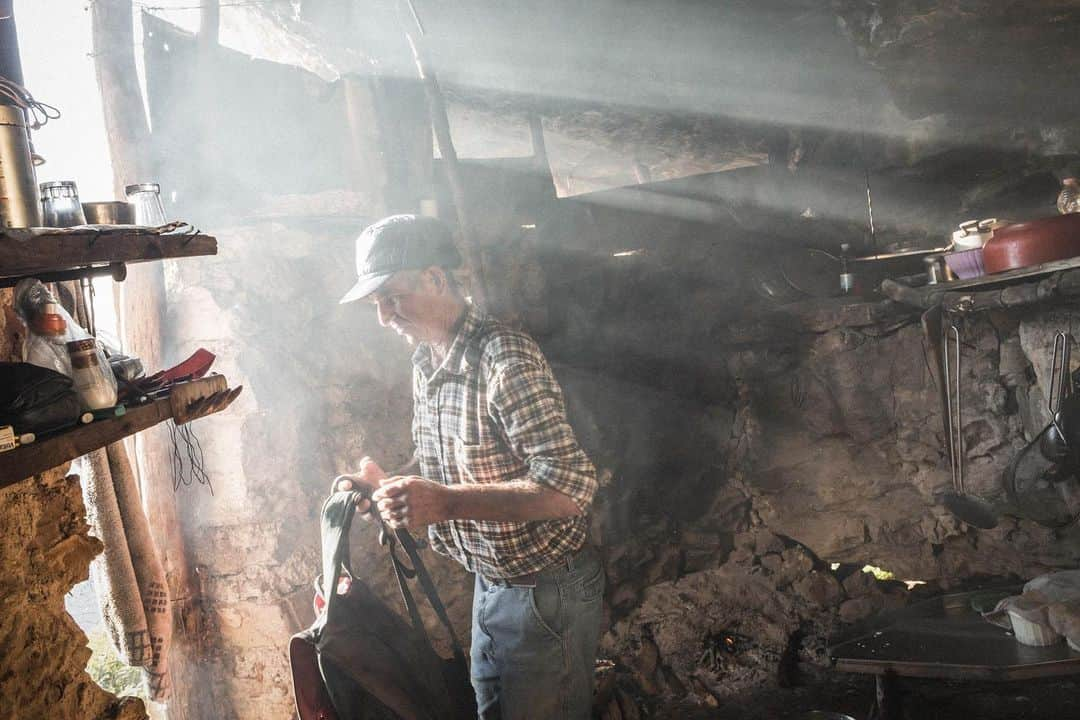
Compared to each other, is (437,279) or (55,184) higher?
(55,184)

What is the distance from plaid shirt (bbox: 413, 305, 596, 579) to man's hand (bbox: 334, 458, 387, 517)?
0.32 m

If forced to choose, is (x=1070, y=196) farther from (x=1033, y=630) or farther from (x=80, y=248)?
(x=80, y=248)

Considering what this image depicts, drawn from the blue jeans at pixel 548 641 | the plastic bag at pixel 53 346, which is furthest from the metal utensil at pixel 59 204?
the blue jeans at pixel 548 641

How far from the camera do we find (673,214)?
529 cm

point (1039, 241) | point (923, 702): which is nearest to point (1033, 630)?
point (923, 702)

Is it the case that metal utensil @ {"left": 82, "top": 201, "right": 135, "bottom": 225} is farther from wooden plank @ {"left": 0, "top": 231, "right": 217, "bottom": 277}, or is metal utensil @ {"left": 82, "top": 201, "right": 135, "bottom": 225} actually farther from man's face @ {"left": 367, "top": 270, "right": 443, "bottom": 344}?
man's face @ {"left": 367, "top": 270, "right": 443, "bottom": 344}

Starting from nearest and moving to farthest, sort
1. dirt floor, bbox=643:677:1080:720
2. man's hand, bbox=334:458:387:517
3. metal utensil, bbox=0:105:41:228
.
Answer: metal utensil, bbox=0:105:41:228, man's hand, bbox=334:458:387:517, dirt floor, bbox=643:677:1080:720

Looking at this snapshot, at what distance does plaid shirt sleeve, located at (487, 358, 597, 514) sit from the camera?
2.75 metres

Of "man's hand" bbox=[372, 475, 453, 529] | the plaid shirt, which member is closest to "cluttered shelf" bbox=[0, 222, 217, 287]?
"man's hand" bbox=[372, 475, 453, 529]

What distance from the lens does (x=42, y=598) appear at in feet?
6.46

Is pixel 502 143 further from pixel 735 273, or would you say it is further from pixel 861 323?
pixel 861 323

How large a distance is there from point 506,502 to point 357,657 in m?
0.86

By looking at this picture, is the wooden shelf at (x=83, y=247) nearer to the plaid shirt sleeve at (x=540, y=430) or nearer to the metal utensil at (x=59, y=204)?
the metal utensil at (x=59, y=204)

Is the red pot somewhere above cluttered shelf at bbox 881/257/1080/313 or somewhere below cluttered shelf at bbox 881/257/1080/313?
above
